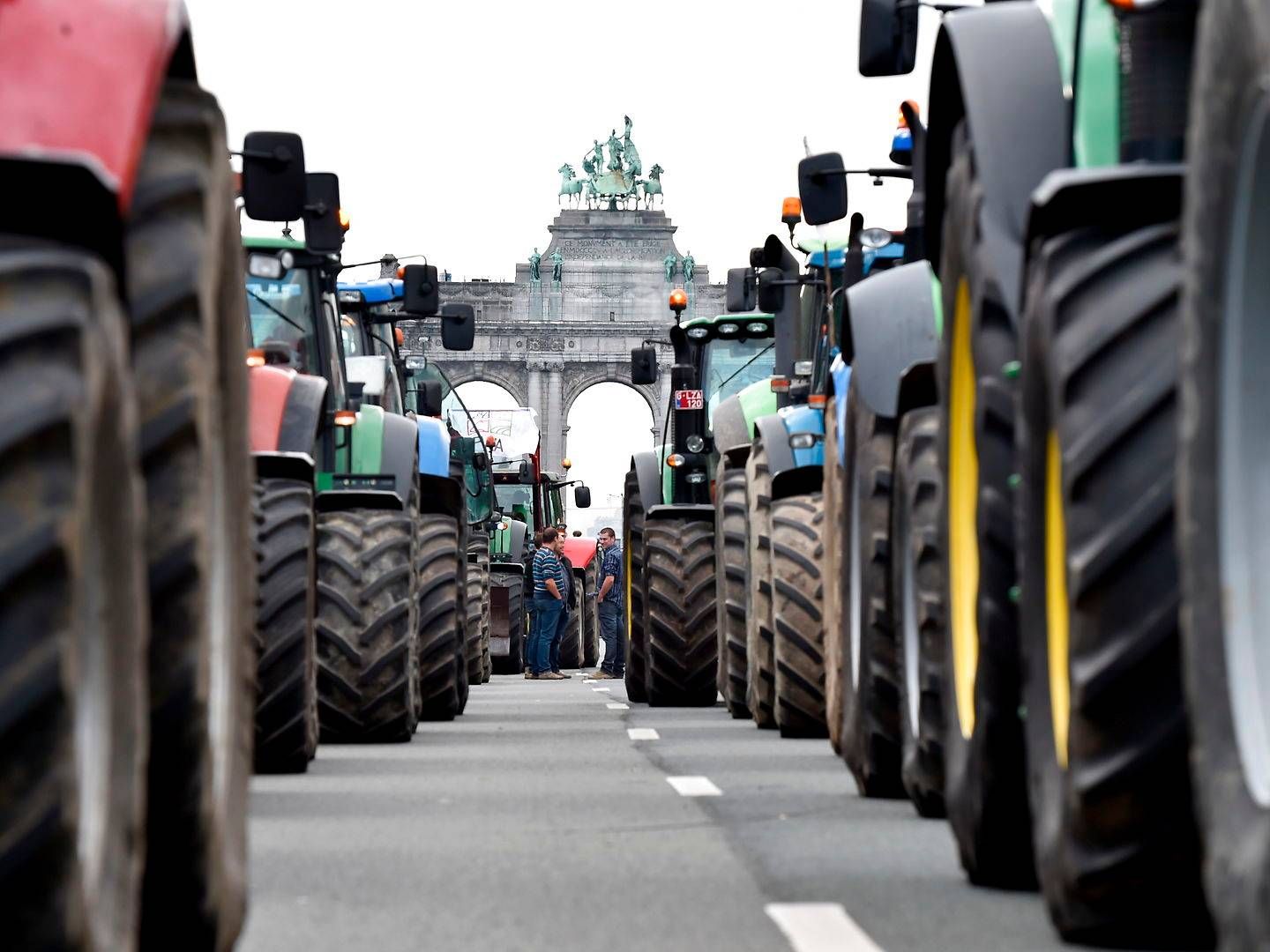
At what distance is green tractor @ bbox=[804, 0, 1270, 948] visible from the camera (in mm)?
3609

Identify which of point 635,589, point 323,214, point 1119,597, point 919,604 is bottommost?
point 635,589

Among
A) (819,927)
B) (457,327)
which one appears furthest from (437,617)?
(819,927)

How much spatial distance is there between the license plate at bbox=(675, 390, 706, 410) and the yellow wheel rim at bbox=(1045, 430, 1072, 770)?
15.7 metres

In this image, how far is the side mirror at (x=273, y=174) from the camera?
920cm

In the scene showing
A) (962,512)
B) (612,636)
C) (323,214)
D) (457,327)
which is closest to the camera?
(962,512)

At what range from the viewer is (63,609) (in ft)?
9.20

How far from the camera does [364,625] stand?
12430mm

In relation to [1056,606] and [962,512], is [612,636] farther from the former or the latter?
[1056,606]

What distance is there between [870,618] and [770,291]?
8004 mm

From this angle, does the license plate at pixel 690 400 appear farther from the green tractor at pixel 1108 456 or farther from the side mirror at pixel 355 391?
the green tractor at pixel 1108 456

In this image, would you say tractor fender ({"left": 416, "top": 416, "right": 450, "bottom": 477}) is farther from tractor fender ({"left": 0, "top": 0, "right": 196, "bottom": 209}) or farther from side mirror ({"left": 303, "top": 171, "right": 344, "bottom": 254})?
tractor fender ({"left": 0, "top": 0, "right": 196, "bottom": 209})

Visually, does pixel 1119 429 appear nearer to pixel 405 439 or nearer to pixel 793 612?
pixel 793 612

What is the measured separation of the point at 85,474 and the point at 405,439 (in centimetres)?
1190

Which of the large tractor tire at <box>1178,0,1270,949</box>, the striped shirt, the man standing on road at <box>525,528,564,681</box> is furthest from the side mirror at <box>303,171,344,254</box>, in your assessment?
the striped shirt
